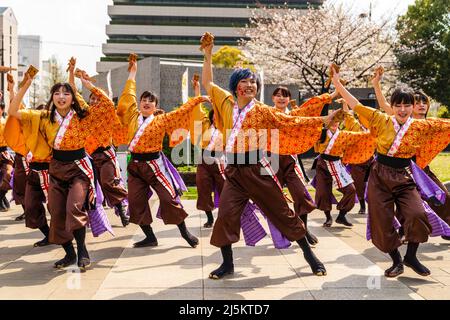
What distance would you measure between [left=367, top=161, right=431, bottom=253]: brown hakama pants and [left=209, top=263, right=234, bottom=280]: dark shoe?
4.69ft

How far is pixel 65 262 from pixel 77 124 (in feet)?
4.65

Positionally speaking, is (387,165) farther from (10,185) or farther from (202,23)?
(202,23)

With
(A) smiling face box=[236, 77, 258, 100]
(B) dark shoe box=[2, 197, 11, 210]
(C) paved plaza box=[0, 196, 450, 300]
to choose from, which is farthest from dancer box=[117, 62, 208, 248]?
(B) dark shoe box=[2, 197, 11, 210]

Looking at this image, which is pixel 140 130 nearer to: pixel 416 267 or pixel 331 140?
pixel 331 140

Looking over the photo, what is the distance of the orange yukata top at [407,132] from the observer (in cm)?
487

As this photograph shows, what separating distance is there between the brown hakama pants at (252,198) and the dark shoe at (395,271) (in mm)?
884

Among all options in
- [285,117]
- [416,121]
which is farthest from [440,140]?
[285,117]

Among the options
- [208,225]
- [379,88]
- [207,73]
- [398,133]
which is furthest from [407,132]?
[208,225]

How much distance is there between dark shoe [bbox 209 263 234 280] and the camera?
4699 millimetres

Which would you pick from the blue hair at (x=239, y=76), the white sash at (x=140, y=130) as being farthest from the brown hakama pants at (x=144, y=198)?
the blue hair at (x=239, y=76)

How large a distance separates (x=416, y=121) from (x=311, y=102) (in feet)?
3.59

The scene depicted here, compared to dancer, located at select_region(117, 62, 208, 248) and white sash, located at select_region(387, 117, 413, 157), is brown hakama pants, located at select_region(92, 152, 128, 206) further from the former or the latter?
white sash, located at select_region(387, 117, 413, 157)

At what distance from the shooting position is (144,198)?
6.09m

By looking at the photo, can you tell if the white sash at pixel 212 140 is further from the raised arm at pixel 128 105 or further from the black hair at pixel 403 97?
the black hair at pixel 403 97
